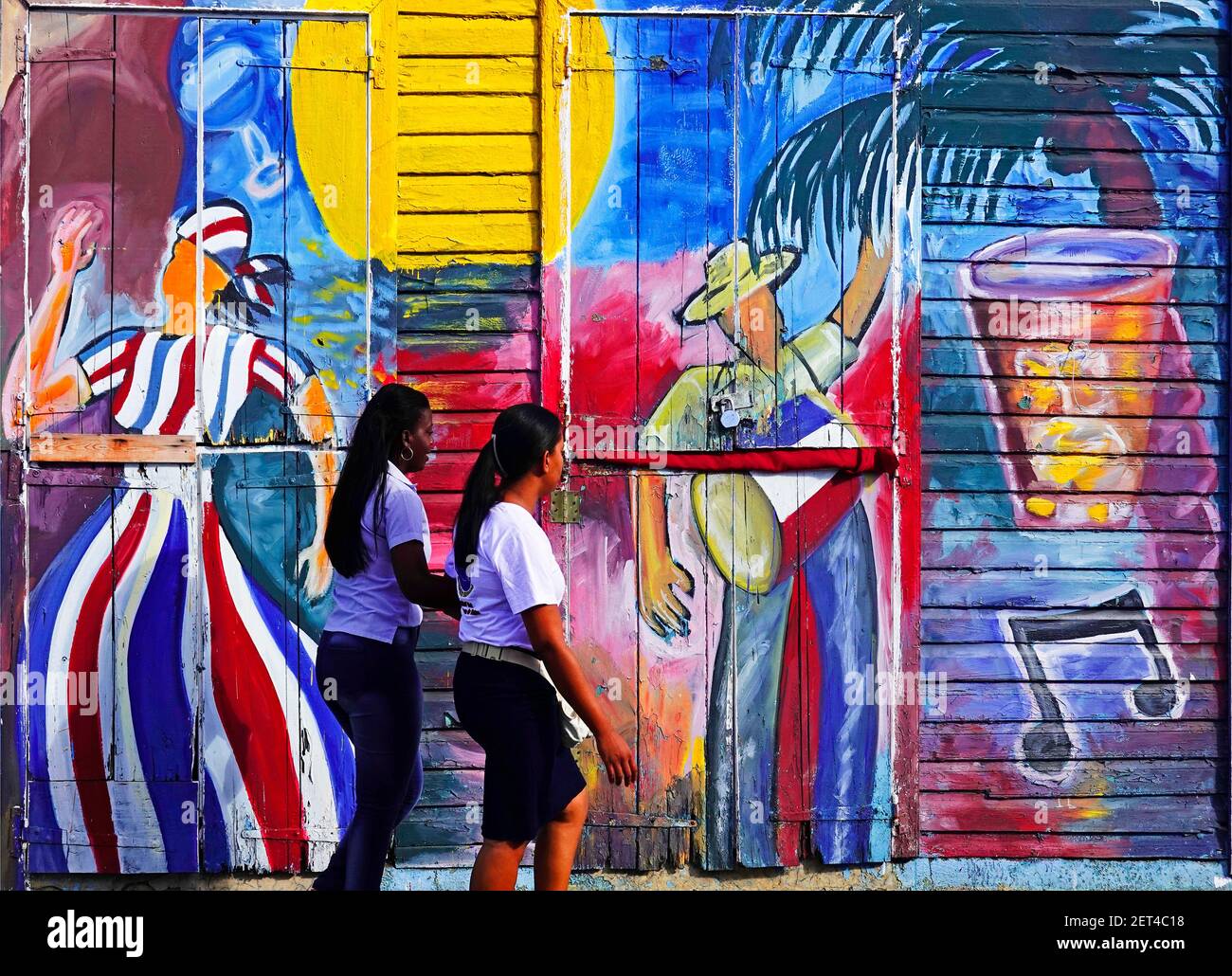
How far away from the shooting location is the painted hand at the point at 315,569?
5.41 metres

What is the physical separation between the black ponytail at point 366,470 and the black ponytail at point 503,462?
1.22ft

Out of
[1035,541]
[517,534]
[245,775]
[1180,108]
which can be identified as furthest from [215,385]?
[1180,108]

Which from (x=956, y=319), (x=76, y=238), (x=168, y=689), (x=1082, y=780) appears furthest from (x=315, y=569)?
(x=1082, y=780)

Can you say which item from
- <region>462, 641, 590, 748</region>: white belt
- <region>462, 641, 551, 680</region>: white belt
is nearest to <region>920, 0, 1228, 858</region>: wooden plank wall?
<region>462, 641, 590, 748</region>: white belt

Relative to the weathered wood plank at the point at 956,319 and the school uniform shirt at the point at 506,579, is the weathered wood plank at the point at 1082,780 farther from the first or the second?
the school uniform shirt at the point at 506,579

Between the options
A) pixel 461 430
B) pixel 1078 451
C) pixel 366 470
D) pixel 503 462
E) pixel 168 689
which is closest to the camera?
pixel 503 462

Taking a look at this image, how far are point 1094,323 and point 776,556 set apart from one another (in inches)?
65.5

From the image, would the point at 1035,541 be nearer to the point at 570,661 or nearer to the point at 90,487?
the point at 570,661

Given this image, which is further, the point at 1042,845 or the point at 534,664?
the point at 1042,845

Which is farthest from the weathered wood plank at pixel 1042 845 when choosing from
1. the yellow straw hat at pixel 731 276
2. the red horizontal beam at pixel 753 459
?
the yellow straw hat at pixel 731 276

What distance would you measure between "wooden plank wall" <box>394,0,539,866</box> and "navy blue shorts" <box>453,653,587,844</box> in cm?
163

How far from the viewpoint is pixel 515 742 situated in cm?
381

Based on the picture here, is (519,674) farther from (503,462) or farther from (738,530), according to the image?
(738,530)

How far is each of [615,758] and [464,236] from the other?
2564 mm
